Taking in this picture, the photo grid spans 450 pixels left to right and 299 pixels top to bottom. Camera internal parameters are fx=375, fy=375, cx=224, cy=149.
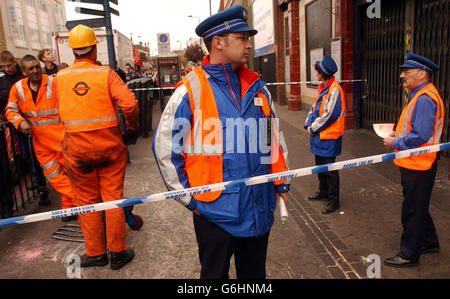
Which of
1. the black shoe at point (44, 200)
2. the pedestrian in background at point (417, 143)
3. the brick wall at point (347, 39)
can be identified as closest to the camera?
the pedestrian in background at point (417, 143)

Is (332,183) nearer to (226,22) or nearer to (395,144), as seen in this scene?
(395,144)

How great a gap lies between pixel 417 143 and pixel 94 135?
9.00 feet

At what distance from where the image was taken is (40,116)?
4.57m

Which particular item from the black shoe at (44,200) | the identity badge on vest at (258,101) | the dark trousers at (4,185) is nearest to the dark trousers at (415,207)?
the identity badge on vest at (258,101)

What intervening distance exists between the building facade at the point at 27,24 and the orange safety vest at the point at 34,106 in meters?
30.7

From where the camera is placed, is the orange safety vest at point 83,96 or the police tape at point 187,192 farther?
the orange safety vest at point 83,96

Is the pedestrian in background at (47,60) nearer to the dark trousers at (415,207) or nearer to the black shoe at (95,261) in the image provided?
the black shoe at (95,261)

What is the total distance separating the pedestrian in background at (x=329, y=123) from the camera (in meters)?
4.44

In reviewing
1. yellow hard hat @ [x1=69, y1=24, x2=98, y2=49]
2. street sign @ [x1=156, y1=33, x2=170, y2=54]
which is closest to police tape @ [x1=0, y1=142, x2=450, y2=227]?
yellow hard hat @ [x1=69, y1=24, x2=98, y2=49]

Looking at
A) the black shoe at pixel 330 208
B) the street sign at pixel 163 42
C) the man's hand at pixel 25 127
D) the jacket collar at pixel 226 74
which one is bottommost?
the black shoe at pixel 330 208
